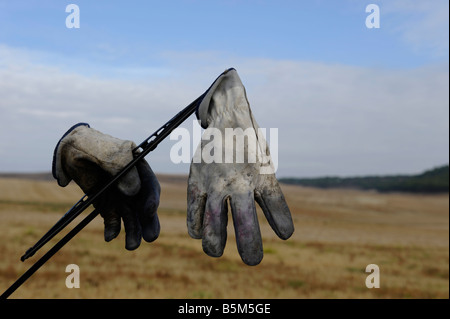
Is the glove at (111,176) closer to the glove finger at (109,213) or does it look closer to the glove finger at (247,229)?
the glove finger at (109,213)

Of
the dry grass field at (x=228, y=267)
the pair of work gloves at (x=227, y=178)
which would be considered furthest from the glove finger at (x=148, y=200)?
the dry grass field at (x=228, y=267)

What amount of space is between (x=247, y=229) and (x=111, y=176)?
118 cm

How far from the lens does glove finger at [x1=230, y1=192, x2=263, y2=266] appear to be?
2895 millimetres

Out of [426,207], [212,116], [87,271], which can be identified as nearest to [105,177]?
[212,116]

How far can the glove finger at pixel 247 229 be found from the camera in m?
2.89

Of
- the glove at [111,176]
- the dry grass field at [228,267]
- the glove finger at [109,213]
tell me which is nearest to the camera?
the glove at [111,176]

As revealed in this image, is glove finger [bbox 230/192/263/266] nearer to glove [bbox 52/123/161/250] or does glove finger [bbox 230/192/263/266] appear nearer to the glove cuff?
glove [bbox 52/123/161/250]

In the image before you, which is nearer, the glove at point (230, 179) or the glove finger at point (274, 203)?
the glove at point (230, 179)

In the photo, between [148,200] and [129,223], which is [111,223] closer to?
[129,223]

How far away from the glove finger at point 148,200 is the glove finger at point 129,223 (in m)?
0.08

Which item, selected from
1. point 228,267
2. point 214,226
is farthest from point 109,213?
point 228,267

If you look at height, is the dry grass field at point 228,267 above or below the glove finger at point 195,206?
below

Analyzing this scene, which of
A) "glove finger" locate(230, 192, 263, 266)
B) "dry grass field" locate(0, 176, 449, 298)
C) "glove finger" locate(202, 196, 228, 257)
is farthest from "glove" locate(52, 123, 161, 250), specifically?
"dry grass field" locate(0, 176, 449, 298)

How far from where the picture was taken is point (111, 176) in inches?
138
